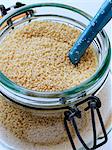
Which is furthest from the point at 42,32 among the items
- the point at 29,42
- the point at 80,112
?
the point at 80,112

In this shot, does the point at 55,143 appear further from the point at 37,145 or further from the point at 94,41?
→ the point at 94,41

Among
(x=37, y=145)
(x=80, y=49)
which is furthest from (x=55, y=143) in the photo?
(x=80, y=49)

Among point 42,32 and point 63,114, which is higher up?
point 42,32
